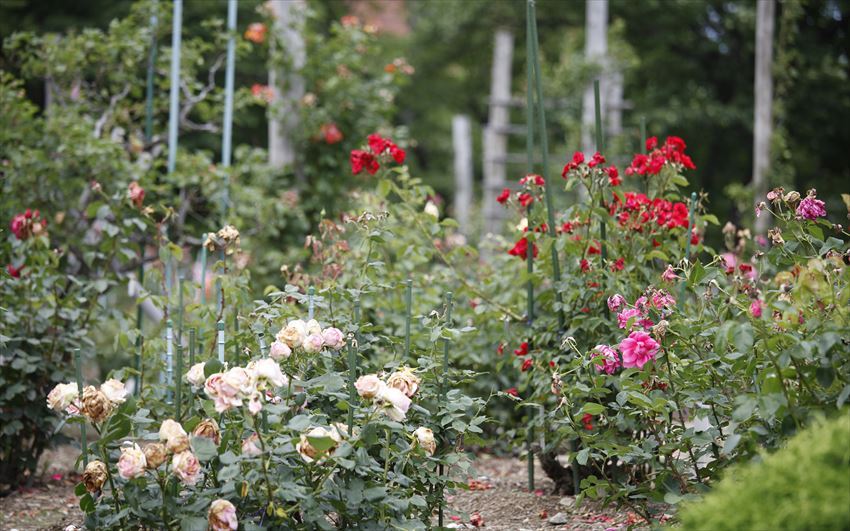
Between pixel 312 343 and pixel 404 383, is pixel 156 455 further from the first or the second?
pixel 404 383

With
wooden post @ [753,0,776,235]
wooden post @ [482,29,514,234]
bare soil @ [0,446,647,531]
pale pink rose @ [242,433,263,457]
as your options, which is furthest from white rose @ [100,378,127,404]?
wooden post @ [482,29,514,234]

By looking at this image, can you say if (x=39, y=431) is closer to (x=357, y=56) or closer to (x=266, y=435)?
(x=266, y=435)

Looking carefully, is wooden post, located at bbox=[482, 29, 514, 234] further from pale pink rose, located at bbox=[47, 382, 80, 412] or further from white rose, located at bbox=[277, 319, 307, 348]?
pale pink rose, located at bbox=[47, 382, 80, 412]

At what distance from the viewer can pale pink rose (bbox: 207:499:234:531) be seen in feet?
6.40

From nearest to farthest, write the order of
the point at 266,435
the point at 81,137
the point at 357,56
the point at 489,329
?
the point at 266,435
the point at 489,329
the point at 81,137
the point at 357,56

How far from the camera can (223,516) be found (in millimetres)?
1952

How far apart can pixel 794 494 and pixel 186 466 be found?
122 cm

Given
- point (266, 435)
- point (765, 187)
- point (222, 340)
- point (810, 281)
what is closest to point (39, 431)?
point (222, 340)

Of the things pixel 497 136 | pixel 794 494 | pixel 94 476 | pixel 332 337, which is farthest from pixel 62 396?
pixel 497 136

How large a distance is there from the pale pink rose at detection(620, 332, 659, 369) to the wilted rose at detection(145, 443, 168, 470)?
1.08m

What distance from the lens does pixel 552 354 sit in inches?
116

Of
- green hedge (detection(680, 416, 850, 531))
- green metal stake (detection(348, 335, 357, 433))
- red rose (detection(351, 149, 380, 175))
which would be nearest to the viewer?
green hedge (detection(680, 416, 850, 531))

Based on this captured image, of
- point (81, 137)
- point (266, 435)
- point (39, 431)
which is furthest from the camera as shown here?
point (81, 137)

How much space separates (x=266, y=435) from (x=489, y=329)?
71.4 inches
